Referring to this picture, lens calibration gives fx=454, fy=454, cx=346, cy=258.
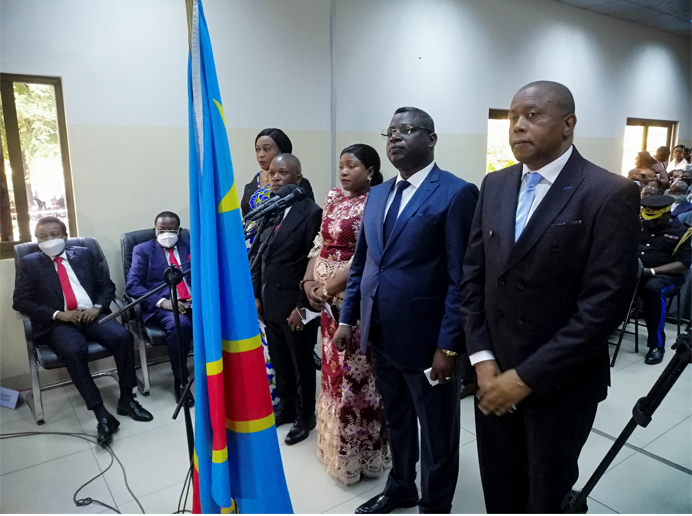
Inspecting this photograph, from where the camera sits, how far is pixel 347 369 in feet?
6.91

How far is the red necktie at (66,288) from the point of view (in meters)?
2.96

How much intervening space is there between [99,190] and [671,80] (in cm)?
910

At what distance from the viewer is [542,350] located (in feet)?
4.02

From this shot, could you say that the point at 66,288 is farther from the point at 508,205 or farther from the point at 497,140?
the point at 497,140

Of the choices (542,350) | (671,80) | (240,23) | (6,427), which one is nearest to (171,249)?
(6,427)

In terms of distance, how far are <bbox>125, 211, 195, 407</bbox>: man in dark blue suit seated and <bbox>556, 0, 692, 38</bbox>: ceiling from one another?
19.0 feet

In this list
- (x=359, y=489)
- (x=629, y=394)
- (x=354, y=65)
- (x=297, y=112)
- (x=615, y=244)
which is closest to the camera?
(x=615, y=244)

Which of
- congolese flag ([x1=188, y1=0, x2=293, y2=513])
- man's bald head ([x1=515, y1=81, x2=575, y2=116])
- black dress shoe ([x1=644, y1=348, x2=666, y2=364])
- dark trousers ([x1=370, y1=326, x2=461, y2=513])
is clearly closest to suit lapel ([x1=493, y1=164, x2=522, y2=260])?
man's bald head ([x1=515, y1=81, x2=575, y2=116])

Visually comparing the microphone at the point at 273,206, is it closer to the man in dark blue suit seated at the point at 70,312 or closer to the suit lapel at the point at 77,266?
the man in dark blue suit seated at the point at 70,312

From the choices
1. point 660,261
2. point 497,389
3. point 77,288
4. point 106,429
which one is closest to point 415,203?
point 497,389

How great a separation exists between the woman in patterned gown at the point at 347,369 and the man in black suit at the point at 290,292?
237mm

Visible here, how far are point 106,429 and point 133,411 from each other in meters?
0.24

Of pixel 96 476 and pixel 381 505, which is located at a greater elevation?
pixel 381 505

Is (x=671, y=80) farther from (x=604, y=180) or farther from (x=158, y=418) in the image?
(x=158, y=418)
